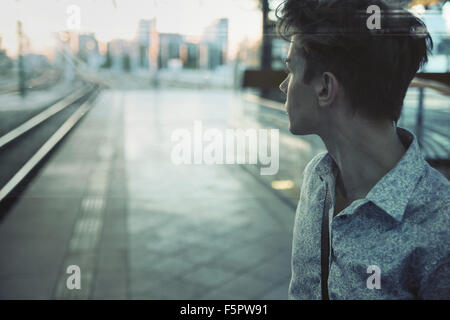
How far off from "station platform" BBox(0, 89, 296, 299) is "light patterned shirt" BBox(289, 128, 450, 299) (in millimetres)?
1999

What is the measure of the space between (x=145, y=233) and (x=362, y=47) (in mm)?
3147

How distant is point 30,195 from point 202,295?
8.93 feet

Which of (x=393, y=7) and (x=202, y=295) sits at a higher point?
(x=393, y=7)

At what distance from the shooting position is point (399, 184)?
89cm

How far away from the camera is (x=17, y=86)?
3730 mm

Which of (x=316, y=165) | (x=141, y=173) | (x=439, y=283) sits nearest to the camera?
(x=439, y=283)

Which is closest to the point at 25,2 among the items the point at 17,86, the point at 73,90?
the point at 17,86

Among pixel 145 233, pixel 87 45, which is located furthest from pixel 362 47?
pixel 145 233

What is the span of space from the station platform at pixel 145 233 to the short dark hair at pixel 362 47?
2086 mm

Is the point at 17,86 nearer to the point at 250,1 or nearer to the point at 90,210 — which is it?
the point at 90,210

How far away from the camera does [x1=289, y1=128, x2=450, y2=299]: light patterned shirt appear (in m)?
0.83

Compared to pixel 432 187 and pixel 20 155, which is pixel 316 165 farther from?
pixel 20 155

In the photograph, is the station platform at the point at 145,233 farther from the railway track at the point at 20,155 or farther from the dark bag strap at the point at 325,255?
the dark bag strap at the point at 325,255
